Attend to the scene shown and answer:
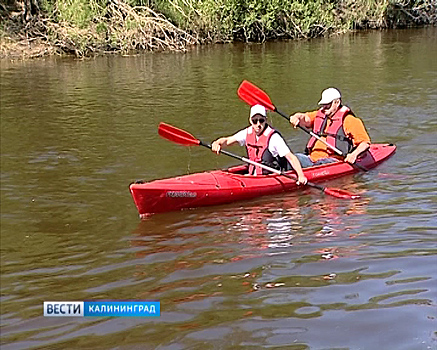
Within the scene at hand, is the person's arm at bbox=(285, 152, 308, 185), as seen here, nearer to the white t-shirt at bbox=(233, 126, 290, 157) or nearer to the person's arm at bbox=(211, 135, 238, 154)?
the white t-shirt at bbox=(233, 126, 290, 157)

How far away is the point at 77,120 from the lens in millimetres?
11500

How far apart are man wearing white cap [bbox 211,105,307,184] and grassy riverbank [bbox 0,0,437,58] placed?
1546 cm

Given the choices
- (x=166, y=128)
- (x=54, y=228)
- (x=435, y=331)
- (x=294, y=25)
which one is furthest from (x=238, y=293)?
(x=294, y=25)

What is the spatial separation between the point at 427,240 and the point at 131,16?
1830 cm

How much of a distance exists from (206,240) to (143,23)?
17.4 m

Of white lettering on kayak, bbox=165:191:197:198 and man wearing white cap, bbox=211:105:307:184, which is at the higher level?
man wearing white cap, bbox=211:105:307:184

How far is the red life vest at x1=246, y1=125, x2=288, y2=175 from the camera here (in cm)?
664

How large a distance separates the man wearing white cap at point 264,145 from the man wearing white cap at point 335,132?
2.19ft

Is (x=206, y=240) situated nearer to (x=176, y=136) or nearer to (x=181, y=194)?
(x=181, y=194)

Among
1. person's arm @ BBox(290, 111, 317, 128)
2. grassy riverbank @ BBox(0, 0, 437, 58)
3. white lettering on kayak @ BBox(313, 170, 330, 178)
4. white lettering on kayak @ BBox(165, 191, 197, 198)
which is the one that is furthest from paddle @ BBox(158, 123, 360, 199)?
grassy riverbank @ BBox(0, 0, 437, 58)

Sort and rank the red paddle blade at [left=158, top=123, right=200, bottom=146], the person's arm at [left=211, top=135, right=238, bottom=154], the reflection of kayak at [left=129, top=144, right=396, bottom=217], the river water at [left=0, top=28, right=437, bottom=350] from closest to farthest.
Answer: the river water at [left=0, top=28, right=437, bottom=350], the reflection of kayak at [left=129, top=144, right=396, bottom=217], the person's arm at [left=211, top=135, right=238, bottom=154], the red paddle blade at [left=158, top=123, right=200, bottom=146]

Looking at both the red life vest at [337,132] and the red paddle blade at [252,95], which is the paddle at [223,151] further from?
the red paddle blade at [252,95]

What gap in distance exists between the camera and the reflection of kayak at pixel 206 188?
20.2 ft

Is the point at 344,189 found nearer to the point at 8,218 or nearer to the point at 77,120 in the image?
the point at 8,218
